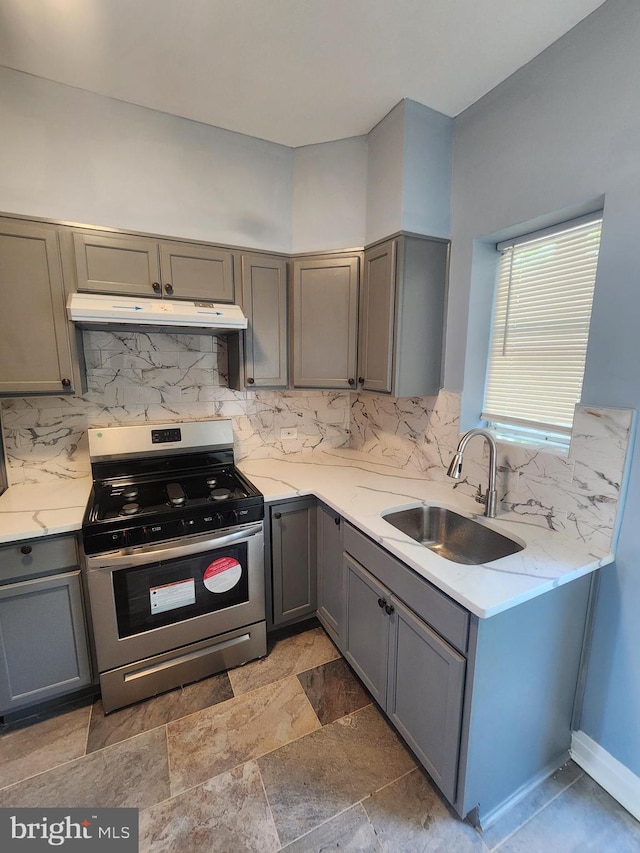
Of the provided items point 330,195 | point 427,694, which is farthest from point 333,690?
point 330,195

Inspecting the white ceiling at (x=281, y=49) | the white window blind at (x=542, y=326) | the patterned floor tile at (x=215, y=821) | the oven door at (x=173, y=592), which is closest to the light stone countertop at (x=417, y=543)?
the oven door at (x=173, y=592)

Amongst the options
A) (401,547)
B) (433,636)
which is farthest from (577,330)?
(433,636)

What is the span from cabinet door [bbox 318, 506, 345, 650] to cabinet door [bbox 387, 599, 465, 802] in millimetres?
433

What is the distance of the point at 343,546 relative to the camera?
5.97ft

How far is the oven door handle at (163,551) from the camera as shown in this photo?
158 centimetres

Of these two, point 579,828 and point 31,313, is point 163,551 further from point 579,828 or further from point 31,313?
point 579,828

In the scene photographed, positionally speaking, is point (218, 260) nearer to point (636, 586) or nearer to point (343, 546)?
point (343, 546)

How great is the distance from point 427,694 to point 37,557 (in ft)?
5.26

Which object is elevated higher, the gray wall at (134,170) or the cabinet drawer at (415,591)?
the gray wall at (134,170)

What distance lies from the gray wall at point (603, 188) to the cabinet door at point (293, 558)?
51.0 inches

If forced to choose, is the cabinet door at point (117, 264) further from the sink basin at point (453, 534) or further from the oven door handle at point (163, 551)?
the sink basin at point (453, 534)

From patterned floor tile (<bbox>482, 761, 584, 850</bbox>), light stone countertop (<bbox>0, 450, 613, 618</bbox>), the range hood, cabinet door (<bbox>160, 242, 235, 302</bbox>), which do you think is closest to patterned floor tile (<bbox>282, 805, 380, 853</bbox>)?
patterned floor tile (<bbox>482, 761, 584, 850</bbox>)

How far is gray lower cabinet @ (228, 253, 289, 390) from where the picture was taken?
2.07 meters

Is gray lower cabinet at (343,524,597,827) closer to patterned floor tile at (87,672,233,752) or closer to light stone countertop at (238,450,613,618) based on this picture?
light stone countertop at (238,450,613,618)
